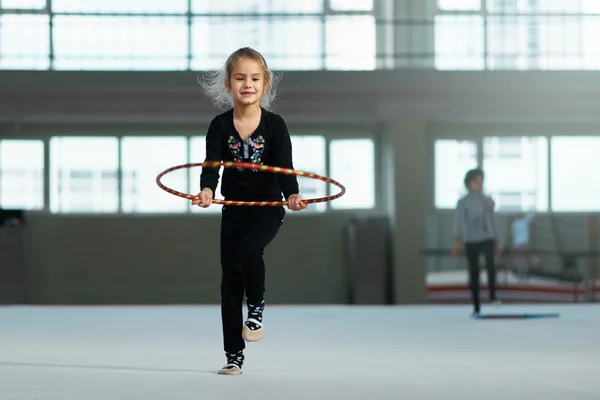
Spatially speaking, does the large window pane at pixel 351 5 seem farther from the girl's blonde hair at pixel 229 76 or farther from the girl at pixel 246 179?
the girl at pixel 246 179

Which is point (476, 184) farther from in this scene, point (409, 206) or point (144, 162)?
point (144, 162)

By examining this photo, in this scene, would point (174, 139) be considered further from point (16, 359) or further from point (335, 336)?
point (16, 359)

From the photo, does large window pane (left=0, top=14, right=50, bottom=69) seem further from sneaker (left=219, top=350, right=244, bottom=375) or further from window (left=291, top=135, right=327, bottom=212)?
sneaker (left=219, top=350, right=244, bottom=375)

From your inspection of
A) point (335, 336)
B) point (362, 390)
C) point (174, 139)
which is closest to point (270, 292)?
point (174, 139)

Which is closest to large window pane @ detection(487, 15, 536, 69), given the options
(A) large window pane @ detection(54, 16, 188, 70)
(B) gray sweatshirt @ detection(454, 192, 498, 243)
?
(A) large window pane @ detection(54, 16, 188, 70)

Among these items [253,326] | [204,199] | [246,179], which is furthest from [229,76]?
[253,326]

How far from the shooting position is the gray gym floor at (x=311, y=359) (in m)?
4.62

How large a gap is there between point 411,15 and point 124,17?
3796 millimetres

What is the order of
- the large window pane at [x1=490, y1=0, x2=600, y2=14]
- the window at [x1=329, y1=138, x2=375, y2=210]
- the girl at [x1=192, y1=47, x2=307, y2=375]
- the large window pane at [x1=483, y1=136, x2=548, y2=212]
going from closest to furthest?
the girl at [x1=192, y1=47, x2=307, y2=375] → the large window pane at [x1=490, y1=0, x2=600, y2=14] → the large window pane at [x1=483, y1=136, x2=548, y2=212] → the window at [x1=329, y1=138, x2=375, y2=210]

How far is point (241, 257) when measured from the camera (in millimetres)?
5023

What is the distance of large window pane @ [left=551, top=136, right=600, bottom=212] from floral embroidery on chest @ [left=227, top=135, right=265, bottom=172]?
11.1m

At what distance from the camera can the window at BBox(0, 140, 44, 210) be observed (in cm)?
1554

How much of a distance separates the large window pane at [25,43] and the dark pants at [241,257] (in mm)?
9690

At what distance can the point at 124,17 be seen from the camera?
1446 centimetres
